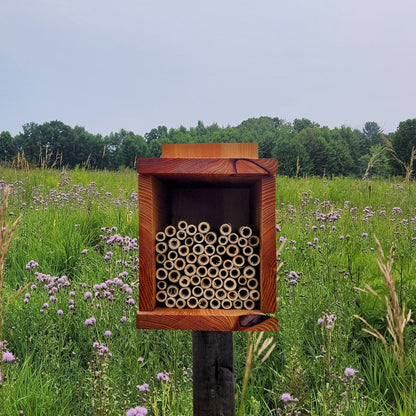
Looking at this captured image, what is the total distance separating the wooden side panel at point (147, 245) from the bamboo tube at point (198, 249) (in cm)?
17

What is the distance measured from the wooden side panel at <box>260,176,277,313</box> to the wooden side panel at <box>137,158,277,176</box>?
59mm

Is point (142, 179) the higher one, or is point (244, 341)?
point (142, 179)

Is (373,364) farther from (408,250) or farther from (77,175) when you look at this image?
(77,175)

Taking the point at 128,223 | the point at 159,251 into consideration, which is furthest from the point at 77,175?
the point at 159,251

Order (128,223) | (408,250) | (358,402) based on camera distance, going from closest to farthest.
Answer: (358,402) < (408,250) < (128,223)

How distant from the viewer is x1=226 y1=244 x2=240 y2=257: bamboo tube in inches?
69.5

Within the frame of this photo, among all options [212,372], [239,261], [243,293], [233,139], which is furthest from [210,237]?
[233,139]

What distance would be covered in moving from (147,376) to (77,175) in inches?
338

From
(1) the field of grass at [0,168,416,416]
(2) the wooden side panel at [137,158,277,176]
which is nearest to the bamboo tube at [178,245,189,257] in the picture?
(2) the wooden side panel at [137,158,277,176]

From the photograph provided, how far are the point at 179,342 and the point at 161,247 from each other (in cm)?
124

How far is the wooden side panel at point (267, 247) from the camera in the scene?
5.43ft

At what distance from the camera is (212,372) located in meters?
1.93

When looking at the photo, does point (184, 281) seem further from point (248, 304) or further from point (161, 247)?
point (248, 304)

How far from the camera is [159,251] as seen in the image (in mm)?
1782
